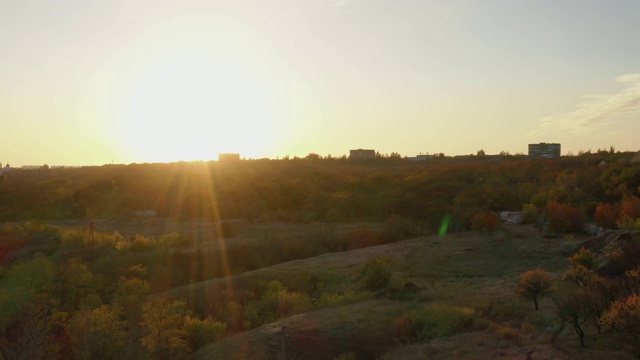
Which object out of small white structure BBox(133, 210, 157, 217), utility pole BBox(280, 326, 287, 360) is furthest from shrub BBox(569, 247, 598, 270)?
small white structure BBox(133, 210, 157, 217)

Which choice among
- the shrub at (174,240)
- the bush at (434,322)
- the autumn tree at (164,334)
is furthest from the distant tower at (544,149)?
the autumn tree at (164,334)

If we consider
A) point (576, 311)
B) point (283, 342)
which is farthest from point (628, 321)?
point (283, 342)

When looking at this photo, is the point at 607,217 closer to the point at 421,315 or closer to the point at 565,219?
the point at 565,219

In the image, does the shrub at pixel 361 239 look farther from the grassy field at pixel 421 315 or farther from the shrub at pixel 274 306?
the shrub at pixel 274 306

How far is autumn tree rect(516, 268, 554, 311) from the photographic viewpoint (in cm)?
2227

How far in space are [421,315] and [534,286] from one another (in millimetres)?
4158

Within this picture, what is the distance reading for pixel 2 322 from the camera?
2552cm

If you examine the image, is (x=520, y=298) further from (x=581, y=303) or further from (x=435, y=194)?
(x=435, y=194)

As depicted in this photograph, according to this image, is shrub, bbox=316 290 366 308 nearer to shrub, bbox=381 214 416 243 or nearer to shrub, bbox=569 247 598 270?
shrub, bbox=569 247 598 270

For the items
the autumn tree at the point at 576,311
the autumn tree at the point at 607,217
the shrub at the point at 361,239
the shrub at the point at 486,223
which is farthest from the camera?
the shrub at the point at 361,239

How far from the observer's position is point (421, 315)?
71.5 ft

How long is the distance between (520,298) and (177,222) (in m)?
44.0

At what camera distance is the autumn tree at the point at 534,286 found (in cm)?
2227

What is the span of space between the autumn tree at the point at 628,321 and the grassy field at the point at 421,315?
102 centimetres
